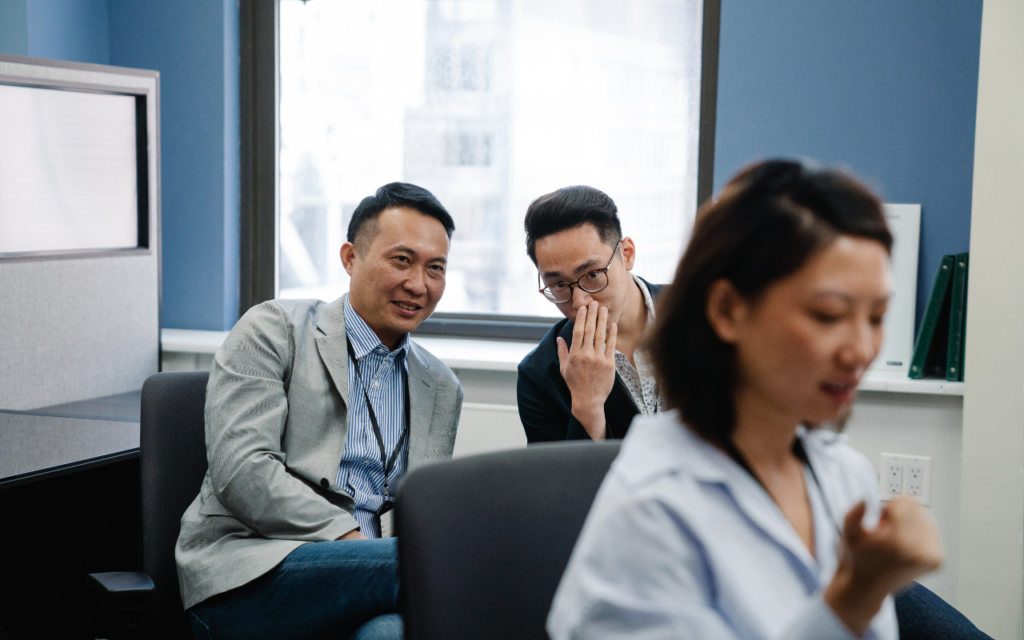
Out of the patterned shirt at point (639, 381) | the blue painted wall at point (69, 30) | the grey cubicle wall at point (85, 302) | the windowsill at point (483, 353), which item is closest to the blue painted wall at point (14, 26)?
the blue painted wall at point (69, 30)

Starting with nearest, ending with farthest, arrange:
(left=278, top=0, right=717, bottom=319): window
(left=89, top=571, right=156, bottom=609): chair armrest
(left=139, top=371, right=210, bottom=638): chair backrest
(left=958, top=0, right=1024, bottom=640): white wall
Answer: (left=89, top=571, right=156, bottom=609): chair armrest → (left=139, top=371, right=210, bottom=638): chair backrest → (left=958, top=0, right=1024, bottom=640): white wall → (left=278, top=0, right=717, bottom=319): window

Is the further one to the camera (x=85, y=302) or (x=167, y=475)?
(x=85, y=302)

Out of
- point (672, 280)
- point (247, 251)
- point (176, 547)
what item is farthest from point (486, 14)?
point (672, 280)

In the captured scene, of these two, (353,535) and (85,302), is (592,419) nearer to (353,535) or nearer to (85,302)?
(353,535)

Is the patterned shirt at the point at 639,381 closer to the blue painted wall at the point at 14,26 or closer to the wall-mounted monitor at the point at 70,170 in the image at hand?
the wall-mounted monitor at the point at 70,170

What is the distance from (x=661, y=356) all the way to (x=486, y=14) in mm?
2495

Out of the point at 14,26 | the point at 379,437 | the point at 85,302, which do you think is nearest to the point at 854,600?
the point at 379,437

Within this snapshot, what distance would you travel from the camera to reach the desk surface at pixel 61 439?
1.74 metres

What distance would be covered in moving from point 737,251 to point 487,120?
2.45m

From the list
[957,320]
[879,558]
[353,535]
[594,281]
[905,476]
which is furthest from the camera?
[905,476]

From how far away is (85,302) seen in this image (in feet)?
8.23

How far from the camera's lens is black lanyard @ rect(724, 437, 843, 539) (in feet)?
2.42

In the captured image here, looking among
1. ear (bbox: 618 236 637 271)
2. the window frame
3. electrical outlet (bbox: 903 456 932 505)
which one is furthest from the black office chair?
electrical outlet (bbox: 903 456 932 505)

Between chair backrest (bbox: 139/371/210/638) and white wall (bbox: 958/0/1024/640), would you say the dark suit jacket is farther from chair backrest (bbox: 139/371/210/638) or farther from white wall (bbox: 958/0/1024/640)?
white wall (bbox: 958/0/1024/640)
